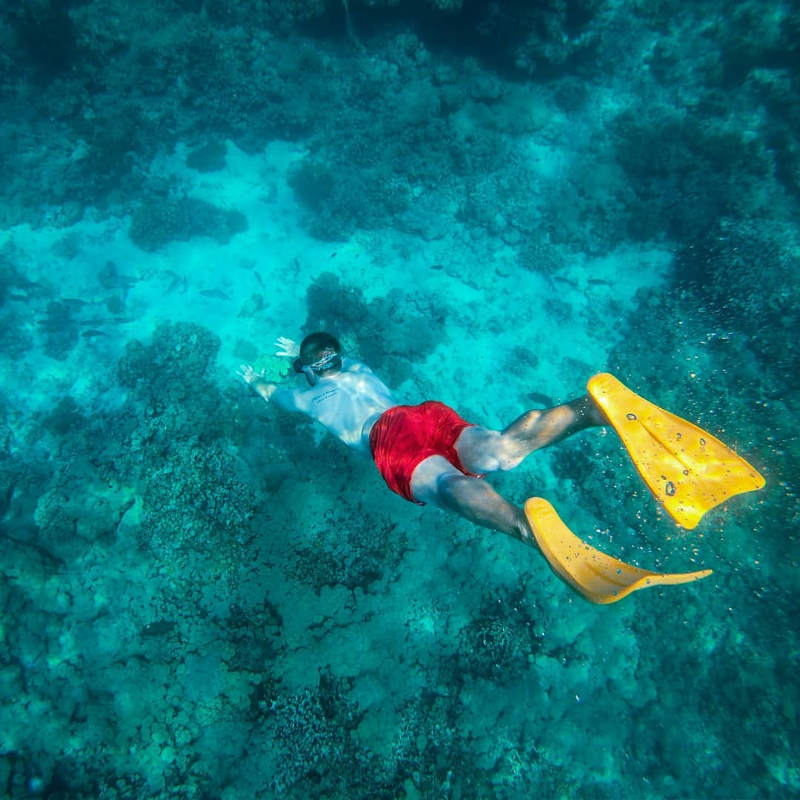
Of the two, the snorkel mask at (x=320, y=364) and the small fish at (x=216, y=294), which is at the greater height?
the snorkel mask at (x=320, y=364)

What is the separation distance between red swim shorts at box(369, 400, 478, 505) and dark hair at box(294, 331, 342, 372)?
118cm

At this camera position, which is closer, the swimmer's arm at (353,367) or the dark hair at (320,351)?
the dark hair at (320,351)

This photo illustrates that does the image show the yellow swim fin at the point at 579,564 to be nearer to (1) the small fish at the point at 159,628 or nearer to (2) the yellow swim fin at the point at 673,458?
(2) the yellow swim fin at the point at 673,458

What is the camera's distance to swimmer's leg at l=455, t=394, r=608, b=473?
3.31 metres

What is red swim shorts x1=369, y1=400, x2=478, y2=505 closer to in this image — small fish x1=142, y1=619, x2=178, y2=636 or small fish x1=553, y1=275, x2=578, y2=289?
small fish x1=142, y1=619, x2=178, y2=636

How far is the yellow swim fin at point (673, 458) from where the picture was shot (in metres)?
3.16

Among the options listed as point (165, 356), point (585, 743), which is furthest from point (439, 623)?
point (165, 356)

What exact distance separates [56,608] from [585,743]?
6.81 metres

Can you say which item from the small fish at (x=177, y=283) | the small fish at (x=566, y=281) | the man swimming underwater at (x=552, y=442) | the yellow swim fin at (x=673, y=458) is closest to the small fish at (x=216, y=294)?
the small fish at (x=177, y=283)

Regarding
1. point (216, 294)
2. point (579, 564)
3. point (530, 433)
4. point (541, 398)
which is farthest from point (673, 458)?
point (216, 294)

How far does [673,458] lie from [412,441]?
1.96m

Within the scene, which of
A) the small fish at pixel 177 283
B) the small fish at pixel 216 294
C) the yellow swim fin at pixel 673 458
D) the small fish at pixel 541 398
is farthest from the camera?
the small fish at pixel 177 283

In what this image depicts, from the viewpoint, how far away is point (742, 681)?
20.9 ft

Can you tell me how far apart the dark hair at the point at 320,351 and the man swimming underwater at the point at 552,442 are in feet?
3.48
